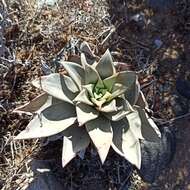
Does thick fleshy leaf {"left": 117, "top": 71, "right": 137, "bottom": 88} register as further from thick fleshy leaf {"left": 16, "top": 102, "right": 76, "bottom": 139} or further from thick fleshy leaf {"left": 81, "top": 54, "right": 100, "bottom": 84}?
thick fleshy leaf {"left": 16, "top": 102, "right": 76, "bottom": 139}

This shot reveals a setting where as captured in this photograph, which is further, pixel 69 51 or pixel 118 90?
pixel 69 51

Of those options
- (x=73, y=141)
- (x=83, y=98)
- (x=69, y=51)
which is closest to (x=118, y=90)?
(x=83, y=98)

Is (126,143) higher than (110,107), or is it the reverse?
(110,107)

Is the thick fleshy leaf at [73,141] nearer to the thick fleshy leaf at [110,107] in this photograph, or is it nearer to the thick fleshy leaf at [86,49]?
the thick fleshy leaf at [110,107]

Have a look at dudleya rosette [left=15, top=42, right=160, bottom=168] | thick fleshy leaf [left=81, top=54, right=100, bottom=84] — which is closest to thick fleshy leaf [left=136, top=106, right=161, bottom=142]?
dudleya rosette [left=15, top=42, right=160, bottom=168]

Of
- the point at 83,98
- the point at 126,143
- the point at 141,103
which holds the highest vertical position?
the point at 83,98

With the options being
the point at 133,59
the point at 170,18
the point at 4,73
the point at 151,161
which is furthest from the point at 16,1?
the point at 151,161

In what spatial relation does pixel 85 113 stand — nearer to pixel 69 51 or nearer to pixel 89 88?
pixel 89 88

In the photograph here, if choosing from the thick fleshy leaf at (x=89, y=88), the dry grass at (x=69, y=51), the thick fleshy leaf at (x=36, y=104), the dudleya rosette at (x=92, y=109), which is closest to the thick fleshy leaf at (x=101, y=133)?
the dudleya rosette at (x=92, y=109)
